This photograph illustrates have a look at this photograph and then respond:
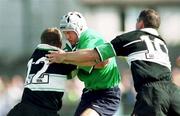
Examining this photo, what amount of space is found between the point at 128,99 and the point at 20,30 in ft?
15.2

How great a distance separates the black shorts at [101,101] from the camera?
10242 millimetres

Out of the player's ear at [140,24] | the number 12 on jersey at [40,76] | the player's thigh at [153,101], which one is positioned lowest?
the player's thigh at [153,101]

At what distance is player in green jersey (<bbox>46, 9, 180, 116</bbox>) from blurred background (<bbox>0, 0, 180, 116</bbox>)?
5783 mm

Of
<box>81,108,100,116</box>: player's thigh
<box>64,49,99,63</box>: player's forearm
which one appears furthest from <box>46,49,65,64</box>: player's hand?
<box>81,108,100,116</box>: player's thigh

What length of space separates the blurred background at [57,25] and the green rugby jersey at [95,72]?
5.22 m

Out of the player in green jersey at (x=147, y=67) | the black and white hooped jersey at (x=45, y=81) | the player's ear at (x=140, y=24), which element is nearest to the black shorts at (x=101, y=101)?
the black and white hooped jersey at (x=45, y=81)

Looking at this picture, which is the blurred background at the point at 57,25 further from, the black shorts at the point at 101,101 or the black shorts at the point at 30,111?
the black shorts at the point at 30,111

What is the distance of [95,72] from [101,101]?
417 millimetres

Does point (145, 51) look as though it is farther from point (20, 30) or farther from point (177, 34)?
point (177, 34)

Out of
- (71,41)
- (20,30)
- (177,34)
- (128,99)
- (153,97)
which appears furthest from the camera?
(177,34)

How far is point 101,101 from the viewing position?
33.7ft

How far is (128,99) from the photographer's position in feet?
60.9

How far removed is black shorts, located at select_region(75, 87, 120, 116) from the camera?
10242 mm

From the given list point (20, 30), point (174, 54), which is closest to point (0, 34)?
point (20, 30)
